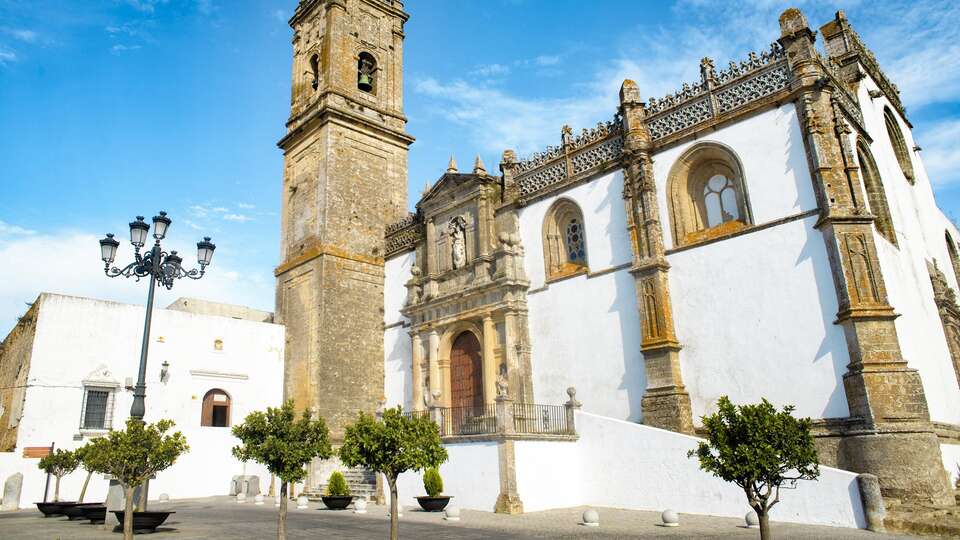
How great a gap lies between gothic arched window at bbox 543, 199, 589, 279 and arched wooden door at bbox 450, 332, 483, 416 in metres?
3.24

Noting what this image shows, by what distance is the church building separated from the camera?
12.7m

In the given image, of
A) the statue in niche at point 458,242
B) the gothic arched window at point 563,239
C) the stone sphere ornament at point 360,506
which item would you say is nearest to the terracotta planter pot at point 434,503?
the stone sphere ornament at point 360,506

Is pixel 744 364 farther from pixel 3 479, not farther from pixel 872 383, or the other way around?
pixel 3 479

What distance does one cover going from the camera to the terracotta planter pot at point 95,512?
42.1 ft

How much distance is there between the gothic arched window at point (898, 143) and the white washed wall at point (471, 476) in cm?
1429

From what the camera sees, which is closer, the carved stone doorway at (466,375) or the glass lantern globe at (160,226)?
the glass lantern globe at (160,226)

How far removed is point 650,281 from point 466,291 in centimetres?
580

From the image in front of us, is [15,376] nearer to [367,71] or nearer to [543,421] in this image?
[367,71]

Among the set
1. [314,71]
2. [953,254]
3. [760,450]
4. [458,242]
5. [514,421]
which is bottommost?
[760,450]

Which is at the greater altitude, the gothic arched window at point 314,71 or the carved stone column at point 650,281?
the gothic arched window at point 314,71

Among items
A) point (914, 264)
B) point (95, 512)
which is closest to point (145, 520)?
point (95, 512)

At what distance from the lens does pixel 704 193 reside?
15.9 meters

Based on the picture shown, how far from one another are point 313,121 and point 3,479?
46.6 ft

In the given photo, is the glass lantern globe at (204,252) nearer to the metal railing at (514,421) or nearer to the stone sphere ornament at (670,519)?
the metal railing at (514,421)
